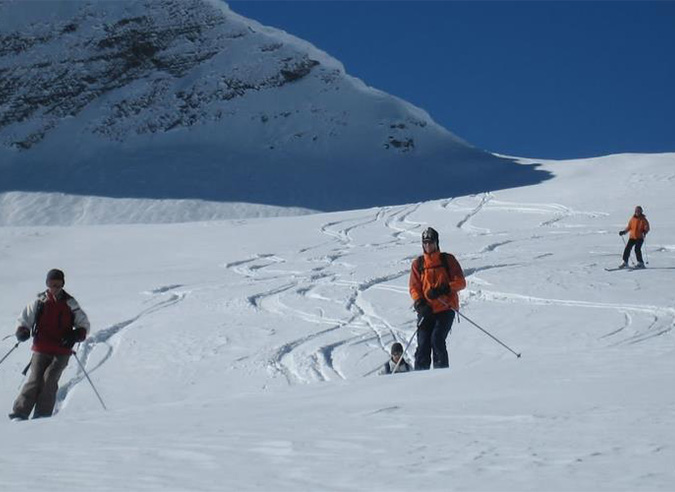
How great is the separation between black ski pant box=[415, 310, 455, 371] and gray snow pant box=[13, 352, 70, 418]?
302 cm

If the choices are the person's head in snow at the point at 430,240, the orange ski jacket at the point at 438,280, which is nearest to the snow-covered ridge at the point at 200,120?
the orange ski jacket at the point at 438,280

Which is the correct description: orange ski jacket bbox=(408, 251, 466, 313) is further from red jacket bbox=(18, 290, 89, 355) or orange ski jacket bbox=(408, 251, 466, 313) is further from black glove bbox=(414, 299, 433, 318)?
red jacket bbox=(18, 290, 89, 355)

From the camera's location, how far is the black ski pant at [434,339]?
816 cm

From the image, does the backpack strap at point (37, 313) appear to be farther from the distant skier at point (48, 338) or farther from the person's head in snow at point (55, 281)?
the person's head in snow at point (55, 281)

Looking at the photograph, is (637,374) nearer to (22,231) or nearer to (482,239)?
(482,239)

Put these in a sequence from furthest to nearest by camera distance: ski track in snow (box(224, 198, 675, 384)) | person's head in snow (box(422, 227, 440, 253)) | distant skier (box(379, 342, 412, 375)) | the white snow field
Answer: ski track in snow (box(224, 198, 675, 384)) < distant skier (box(379, 342, 412, 375)) < person's head in snow (box(422, 227, 440, 253)) < the white snow field

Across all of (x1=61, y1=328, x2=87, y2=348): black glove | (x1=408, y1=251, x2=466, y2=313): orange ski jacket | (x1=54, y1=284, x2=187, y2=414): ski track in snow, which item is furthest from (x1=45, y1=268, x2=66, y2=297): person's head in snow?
(x1=408, y1=251, x2=466, y2=313): orange ski jacket

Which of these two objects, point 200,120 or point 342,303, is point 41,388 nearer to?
point 342,303

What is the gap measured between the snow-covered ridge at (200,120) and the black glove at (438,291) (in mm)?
40138

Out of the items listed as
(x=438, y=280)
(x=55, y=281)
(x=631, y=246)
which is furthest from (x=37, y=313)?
(x=631, y=246)

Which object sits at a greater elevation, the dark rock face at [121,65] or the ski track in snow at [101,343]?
the dark rock face at [121,65]

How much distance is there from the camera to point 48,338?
745 centimetres

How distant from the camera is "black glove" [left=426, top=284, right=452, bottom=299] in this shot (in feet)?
26.2

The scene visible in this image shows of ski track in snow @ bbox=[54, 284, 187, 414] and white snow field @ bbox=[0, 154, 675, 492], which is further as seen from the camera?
ski track in snow @ bbox=[54, 284, 187, 414]
